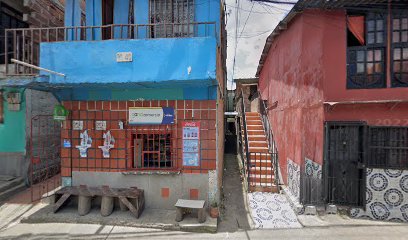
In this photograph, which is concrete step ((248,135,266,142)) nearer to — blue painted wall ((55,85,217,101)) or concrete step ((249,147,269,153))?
concrete step ((249,147,269,153))

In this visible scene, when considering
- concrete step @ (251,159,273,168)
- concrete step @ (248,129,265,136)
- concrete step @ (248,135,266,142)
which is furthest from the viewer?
concrete step @ (248,129,265,136)

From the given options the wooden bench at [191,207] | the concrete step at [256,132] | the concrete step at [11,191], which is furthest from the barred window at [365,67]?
the concrete step at [11,191]

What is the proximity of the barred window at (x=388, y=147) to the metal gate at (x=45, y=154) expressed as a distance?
1035 centimetres

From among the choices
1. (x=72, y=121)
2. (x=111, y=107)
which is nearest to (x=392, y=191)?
(x=111, y=107)

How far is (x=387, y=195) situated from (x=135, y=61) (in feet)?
24.4

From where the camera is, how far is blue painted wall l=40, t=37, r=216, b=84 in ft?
18.4

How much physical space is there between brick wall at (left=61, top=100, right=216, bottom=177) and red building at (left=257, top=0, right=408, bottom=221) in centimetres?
293

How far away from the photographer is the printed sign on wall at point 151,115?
653 cm

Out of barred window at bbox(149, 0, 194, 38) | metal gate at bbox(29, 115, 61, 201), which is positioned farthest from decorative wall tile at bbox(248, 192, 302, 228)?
metal gate at bbox(29, 115, 61, 201)

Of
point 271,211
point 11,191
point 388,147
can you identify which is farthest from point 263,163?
point 11,191

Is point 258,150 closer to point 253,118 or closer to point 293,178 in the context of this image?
point 293,178

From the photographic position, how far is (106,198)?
621 centimetres

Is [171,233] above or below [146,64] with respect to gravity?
below

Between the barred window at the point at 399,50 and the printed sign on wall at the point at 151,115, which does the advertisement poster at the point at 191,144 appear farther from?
the barred window at the point at 399,50
